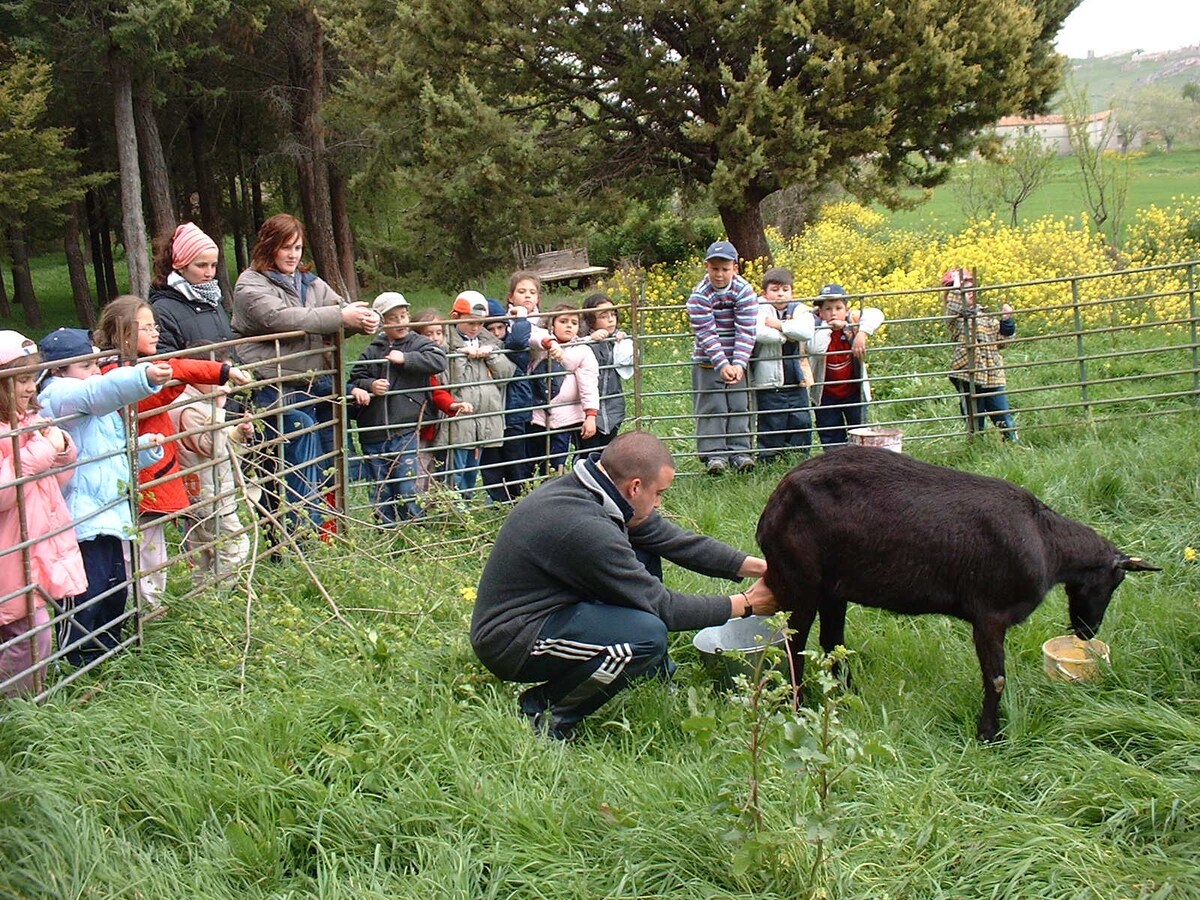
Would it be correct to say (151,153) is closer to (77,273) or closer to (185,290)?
(77,273)

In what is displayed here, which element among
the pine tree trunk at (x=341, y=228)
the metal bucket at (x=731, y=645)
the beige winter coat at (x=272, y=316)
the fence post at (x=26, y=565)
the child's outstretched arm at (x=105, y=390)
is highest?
the pine tree trunk at (x=341, y=228)

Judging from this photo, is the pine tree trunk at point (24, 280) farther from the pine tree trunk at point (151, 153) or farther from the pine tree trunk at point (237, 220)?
the pine tree trunk at point (151, 153)

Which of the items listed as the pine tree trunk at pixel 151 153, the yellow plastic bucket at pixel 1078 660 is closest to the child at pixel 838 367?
the yellow plastic bucket at pixel 1078 660

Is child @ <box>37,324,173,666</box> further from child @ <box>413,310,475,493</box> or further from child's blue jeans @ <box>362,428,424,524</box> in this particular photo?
child @ <box>413,310,475,493</box>

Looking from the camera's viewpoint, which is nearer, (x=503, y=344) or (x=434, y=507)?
(x=434, y=507)

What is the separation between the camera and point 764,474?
860 centimetres

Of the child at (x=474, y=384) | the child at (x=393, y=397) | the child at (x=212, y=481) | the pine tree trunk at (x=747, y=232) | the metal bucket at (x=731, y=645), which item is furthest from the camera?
the pine tree trunk at (x=747, y=232)

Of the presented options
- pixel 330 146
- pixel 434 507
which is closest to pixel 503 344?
pixel 434 507

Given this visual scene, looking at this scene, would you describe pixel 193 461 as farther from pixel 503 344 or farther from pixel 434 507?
pixel 503 344

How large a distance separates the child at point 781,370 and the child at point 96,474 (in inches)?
187

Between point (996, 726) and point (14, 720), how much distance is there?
3.77 m

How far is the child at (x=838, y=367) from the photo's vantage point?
28.9ft

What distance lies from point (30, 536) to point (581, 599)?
234cm

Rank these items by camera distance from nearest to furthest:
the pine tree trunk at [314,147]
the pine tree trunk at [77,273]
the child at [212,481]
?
1. the child at [212,481]
2. the pine tree trunk at [314,147]
3. the pine tree trunk at [77,273]
